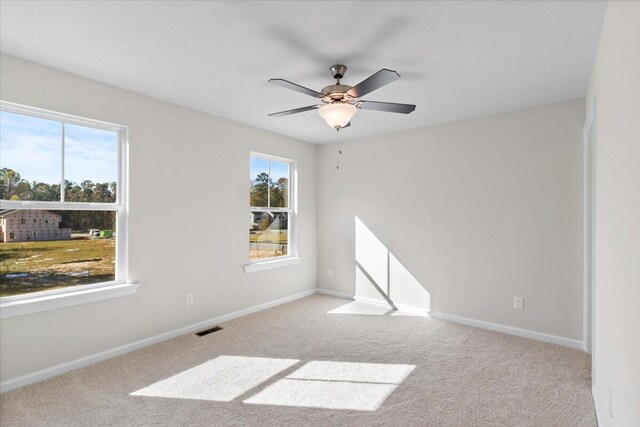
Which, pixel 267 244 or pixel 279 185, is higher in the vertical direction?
pixel 279 185

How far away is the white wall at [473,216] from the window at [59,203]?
307 centimetres

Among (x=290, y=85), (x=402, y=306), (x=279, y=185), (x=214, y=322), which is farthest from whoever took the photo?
(x=279, y=185)

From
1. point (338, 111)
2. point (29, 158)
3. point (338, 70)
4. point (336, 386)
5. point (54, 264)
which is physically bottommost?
point (336, 386)

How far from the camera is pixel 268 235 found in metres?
4.79

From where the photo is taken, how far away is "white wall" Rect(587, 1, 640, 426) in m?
1.24

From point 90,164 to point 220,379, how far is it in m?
2.21

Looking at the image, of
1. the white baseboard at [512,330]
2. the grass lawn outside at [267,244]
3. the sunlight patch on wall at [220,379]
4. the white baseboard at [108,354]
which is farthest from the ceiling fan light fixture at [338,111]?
the white baseboard at [512,330]

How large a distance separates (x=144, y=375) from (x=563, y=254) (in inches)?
160

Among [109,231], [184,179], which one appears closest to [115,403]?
[109,231]

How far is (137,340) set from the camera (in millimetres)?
3213

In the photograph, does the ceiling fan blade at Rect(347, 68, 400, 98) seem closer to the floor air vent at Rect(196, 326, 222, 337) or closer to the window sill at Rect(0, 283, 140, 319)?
the window sill at Rect(0, 283, 140, 319)

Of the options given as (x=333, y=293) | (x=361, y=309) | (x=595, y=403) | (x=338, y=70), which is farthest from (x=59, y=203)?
(x=595, y=403)

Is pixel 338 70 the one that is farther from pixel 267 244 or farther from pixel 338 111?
pixel 267 244

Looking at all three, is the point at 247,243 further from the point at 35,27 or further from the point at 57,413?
the point at 35,27
